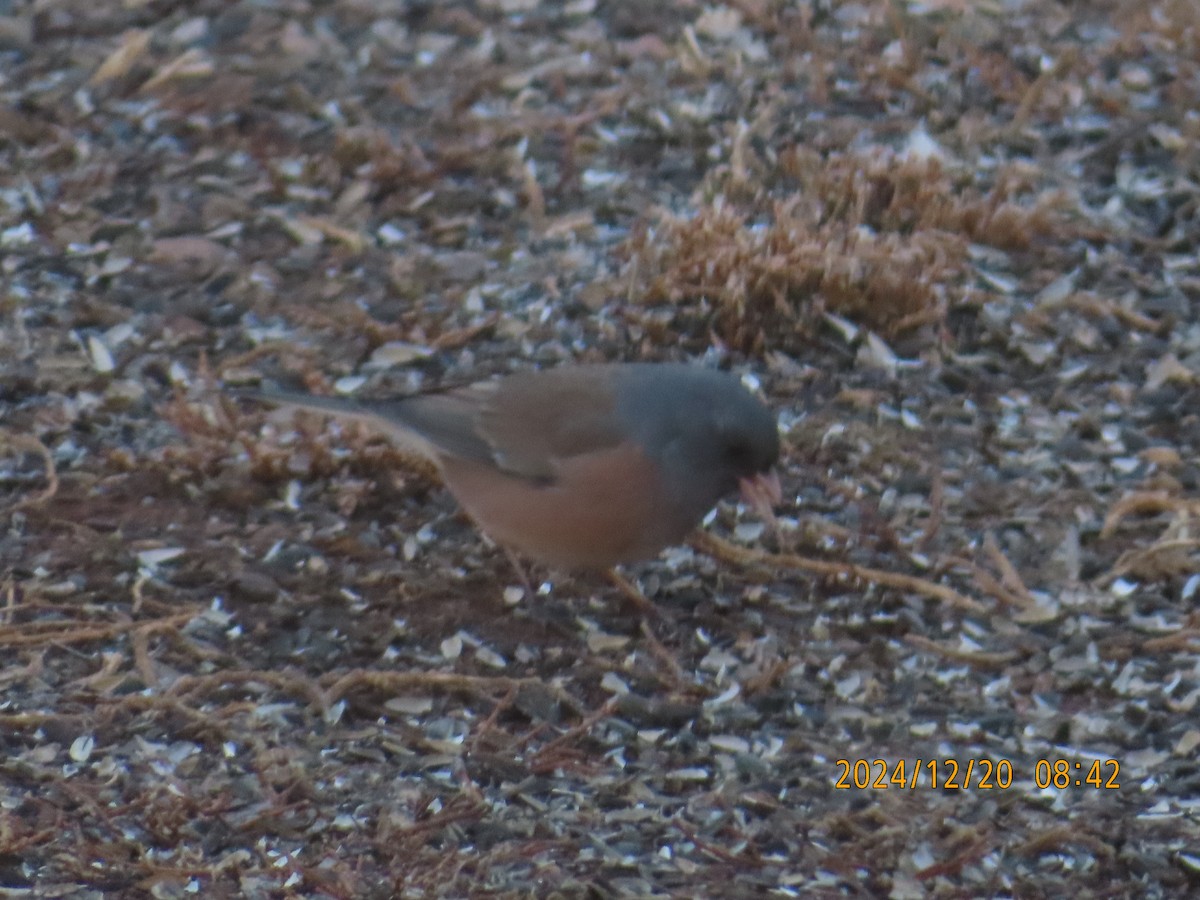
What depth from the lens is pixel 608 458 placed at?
12.0 feet

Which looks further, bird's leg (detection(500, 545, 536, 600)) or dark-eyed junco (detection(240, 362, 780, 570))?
bird's leg (detection(500, 545, 536, 600))

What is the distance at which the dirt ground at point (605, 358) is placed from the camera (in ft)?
10.3

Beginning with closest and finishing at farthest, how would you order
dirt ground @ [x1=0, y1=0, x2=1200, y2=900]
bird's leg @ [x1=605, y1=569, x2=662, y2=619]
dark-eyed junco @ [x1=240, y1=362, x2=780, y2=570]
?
dirt ground @ [x1=0, y1=0, x2=1200, y2=900] → dark-eyed junco @ [x1=240, y1=362, x2=780, y2=570] → bird's leg @ [x1=605, y1=569, x2=662, y2=619]

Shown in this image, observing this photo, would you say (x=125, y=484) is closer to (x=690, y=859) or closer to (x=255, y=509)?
(x=255, y=509)

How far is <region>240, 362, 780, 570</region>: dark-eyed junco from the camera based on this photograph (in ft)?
11.9

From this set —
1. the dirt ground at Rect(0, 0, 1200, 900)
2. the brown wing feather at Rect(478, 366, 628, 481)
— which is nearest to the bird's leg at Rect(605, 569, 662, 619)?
the dirt ground at Rect(0, 0, 1200, 900)

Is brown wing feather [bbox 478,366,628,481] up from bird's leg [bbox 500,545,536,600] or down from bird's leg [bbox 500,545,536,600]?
up

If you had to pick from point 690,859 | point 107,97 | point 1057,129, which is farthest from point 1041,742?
point 107,97

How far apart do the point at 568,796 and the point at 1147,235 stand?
102 inches

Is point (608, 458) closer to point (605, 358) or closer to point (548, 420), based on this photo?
point (548, 420)

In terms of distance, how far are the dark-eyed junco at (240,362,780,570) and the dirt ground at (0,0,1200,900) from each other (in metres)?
0.22

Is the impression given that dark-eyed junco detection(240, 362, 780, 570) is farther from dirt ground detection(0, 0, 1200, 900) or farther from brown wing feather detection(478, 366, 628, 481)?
dirt ground detection(0, 0, 1200, 900)

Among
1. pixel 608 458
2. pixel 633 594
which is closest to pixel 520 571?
pixel 633 594

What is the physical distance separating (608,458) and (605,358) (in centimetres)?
83
